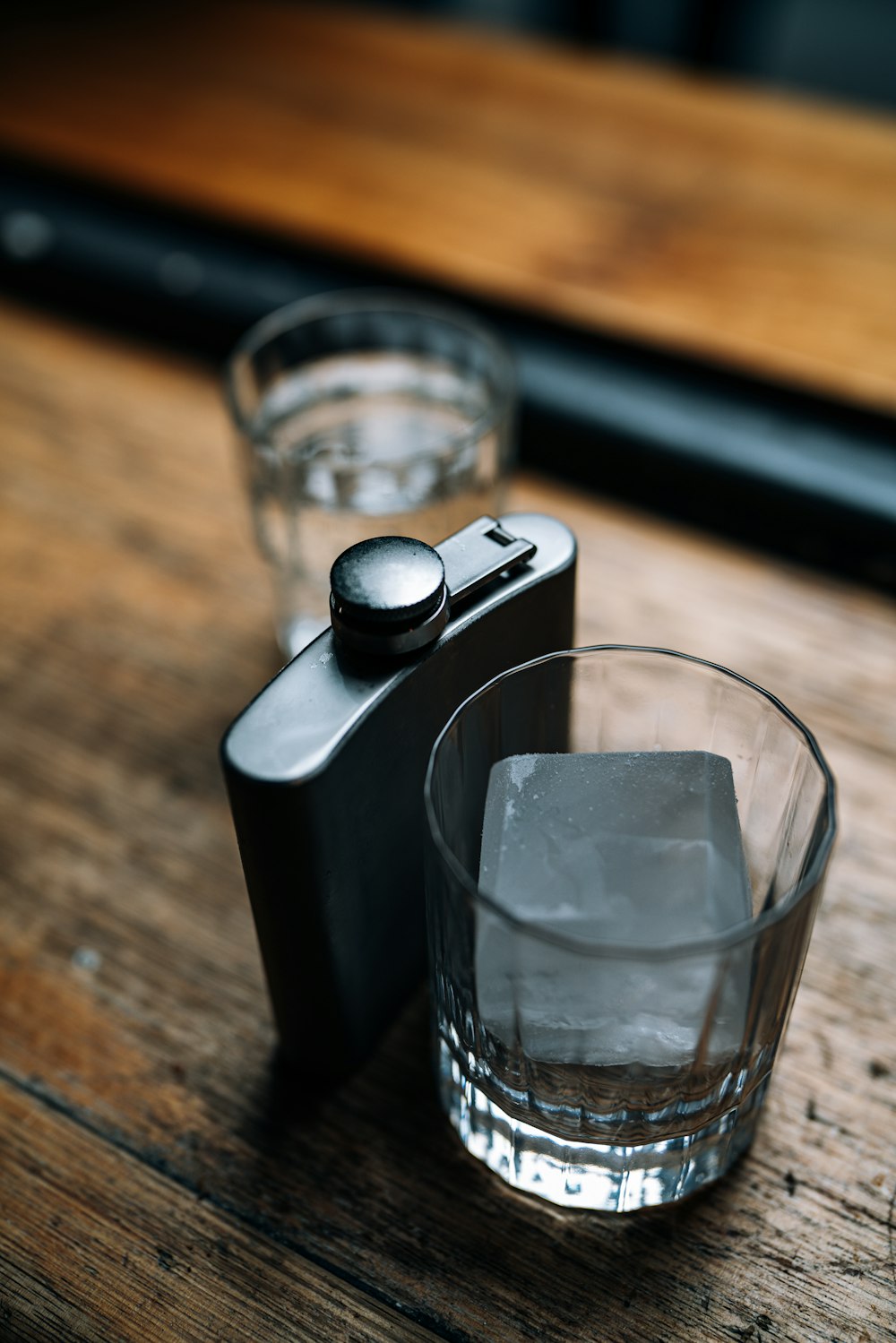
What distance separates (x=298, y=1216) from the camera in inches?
14.9

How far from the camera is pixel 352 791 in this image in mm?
330

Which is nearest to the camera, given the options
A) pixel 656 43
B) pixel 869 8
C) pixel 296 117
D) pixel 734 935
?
pixel 734 935

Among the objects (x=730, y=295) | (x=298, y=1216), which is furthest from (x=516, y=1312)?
(x=730, y=295)

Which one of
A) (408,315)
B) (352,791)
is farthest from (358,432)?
(352,791)

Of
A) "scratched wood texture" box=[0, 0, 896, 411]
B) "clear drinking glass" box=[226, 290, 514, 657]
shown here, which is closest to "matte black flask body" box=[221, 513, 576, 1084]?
"clear drinking glass" box=[226, 290, 514, 657]

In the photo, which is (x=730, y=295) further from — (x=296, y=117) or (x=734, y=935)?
(x=734, y=935)

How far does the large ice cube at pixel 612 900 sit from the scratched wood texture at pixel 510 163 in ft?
1.27

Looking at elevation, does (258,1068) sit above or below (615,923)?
below

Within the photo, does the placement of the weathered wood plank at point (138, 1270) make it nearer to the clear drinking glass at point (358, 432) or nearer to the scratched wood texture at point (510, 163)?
the clear drinking glass at point (358, 432)

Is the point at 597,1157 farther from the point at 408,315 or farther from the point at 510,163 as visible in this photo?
the point at 510,163

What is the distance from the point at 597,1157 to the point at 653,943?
0.25 feet

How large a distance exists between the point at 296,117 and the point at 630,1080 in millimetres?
811

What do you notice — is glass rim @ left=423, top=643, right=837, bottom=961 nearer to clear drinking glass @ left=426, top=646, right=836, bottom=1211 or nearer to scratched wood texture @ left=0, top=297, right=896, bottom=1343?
clear drinking glass @ left=426, top=646, right=836, bottom=1211

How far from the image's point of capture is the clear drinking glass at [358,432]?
1.66 feet
